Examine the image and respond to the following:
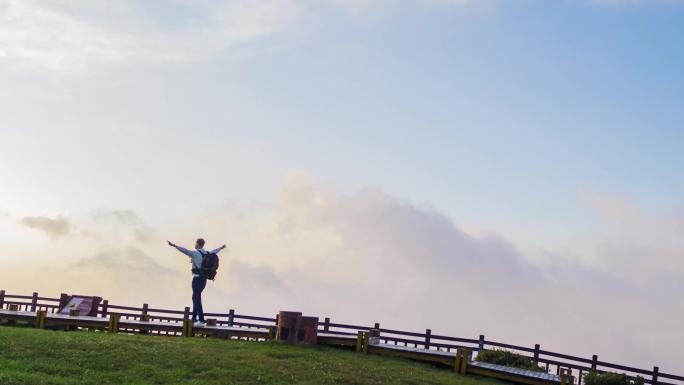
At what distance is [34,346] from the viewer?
21.7m

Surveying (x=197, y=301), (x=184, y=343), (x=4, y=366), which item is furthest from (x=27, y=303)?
(x=4, y=366)

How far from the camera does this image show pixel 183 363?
68.7ft

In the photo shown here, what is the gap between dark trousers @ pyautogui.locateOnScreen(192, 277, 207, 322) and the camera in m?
26.9

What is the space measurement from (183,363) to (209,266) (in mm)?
6264

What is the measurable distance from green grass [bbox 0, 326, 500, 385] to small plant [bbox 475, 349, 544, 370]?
210 inches

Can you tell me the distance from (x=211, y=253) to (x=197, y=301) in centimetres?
180

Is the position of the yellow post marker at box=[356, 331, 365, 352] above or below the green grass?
above

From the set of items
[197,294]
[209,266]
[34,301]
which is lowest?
[34,301]

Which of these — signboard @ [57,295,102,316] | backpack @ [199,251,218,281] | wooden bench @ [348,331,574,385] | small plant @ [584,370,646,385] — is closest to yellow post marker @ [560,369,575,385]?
wooden bench @ [348,331,574,385]

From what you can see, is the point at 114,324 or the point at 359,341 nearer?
the point at 359,341

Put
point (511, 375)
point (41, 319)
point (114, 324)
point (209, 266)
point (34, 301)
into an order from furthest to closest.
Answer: point (34, 301) < point (41, 319) < point (114, 324) < point (209, 266) < point (511, 375)

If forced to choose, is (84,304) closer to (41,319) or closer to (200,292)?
(41,319)

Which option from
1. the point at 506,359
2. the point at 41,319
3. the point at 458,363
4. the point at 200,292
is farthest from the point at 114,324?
the point at 506,359

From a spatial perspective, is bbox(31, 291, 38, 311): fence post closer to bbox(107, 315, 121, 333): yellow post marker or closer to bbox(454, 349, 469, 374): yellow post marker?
bbox(107, 315, 121, 333): yellow post marker
